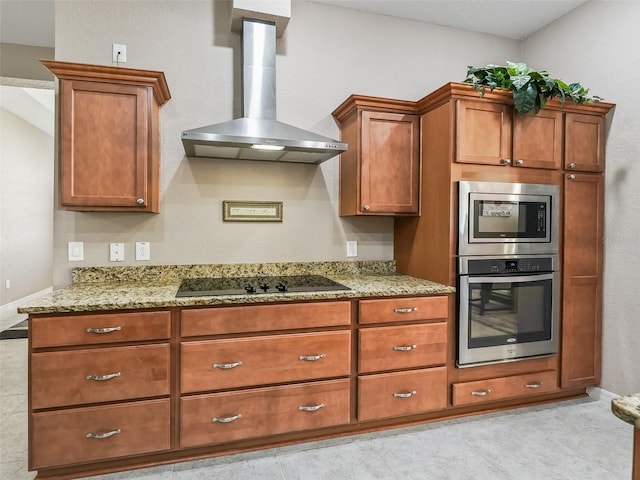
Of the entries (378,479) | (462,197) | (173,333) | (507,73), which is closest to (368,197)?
(462,197)

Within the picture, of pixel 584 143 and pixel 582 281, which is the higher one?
pixel 584 143

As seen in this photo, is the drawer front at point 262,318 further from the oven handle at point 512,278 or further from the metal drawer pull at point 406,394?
the oven handle at point 512,278

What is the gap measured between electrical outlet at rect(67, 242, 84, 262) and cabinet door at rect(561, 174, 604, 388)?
3.32 meters

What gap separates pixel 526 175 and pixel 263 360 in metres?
2.12

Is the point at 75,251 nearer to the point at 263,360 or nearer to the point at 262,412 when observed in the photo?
the point at 263,360

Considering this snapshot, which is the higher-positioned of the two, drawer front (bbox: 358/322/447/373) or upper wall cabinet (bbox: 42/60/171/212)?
upper wall cabinet (bbox: 42/60/171/212)

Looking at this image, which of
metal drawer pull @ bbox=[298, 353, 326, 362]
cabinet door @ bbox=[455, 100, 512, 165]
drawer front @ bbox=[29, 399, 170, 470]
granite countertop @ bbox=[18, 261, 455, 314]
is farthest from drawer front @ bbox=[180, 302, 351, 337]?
cabinet door @ bbox=[455, 100, 512, 165]

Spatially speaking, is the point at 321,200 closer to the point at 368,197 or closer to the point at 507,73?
the point at 368,197

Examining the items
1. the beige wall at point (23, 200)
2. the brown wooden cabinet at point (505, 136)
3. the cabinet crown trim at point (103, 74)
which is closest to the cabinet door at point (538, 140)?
the brown wooden cabinet at point (505, 136)

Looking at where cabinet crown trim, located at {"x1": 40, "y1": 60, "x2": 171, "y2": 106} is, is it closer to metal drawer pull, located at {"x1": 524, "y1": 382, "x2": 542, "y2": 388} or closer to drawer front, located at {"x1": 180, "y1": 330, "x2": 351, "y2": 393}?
drawer front, located at {"x1": 180, "y1": 330, "x2": 351, "y2": 393}

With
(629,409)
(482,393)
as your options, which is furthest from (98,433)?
(482,393)

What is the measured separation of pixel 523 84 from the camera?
2.42 metres

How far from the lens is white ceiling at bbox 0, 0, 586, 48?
2922 mm

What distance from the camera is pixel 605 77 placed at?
2812mm
